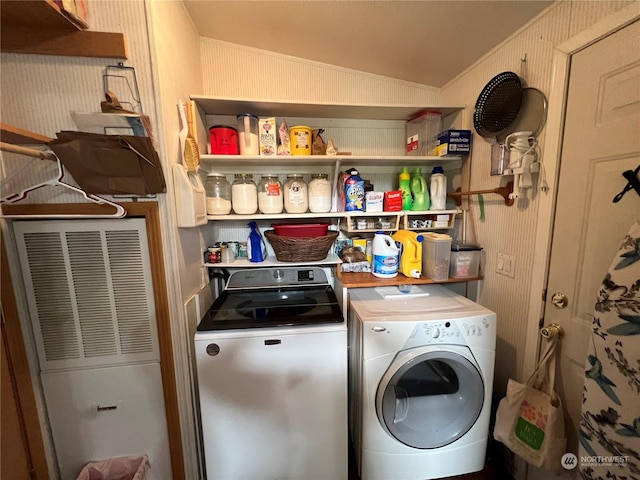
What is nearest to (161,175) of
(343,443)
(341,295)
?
(341,295)

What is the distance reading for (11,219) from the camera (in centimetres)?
98

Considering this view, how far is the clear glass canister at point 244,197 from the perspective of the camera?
4.54 feet

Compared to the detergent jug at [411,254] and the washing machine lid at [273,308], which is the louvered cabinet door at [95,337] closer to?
the washing machine lid at [273,308]

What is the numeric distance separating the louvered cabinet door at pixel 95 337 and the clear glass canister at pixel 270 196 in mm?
586

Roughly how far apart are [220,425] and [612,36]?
7.36ft

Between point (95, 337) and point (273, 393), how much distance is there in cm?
84

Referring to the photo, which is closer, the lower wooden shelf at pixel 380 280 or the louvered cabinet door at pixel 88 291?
the louvered cabinet door at pixel 88 291

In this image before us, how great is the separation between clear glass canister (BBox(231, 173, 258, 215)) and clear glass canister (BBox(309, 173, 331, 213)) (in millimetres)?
327

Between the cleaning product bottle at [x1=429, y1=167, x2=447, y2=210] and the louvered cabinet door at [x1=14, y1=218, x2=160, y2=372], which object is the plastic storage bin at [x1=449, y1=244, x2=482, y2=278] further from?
the louvered cabinet door at [x1=14, y1=218, x2=160, y2=372]

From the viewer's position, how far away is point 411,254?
57.0 inches

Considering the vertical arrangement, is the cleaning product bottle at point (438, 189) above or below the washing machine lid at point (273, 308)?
above

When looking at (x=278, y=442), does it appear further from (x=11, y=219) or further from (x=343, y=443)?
(x=11, y=219)

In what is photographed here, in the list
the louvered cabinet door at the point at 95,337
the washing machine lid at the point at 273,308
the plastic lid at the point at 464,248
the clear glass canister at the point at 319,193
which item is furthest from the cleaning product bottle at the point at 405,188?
the louvered cabinet door at the point at 95,337

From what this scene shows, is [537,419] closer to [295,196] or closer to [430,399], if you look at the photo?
[430,399]
